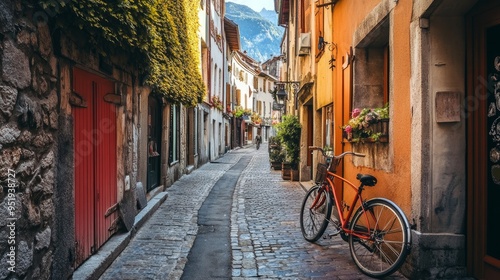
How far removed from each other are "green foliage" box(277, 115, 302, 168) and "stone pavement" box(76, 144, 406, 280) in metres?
4.24

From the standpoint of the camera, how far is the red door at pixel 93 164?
4224 mm

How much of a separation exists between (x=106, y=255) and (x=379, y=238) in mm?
2785

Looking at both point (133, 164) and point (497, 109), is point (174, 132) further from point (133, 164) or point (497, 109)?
point (497, 109)

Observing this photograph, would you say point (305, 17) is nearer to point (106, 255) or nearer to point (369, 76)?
point (369, 76)

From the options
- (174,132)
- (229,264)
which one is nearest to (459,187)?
(229,264)

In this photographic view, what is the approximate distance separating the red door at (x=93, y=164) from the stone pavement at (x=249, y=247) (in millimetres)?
400

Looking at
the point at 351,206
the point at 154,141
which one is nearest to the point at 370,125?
the point at 351,206

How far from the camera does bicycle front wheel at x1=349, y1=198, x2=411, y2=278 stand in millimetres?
4012

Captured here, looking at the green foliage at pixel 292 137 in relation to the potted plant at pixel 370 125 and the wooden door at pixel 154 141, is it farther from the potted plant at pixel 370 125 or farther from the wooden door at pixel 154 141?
the potted plant at pixel 370 125

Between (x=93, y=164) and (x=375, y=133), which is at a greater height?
(x=375, y=133)

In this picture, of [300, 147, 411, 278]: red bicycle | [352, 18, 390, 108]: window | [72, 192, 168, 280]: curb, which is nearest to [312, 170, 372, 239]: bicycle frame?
[300, 147, 411, 278]: red bicycle

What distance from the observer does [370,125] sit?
5.14 m

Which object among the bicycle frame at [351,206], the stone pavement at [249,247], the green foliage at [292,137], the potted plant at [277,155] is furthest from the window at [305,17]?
the bicycle frame at [351,206]

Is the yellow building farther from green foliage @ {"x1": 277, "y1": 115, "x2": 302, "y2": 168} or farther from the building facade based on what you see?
green foliage @ {"x1": 277, "y1": 115, "x2": 302, "y2": 168}
